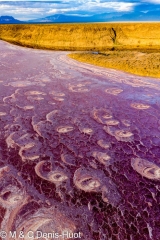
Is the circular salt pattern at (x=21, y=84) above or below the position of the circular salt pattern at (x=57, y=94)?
above

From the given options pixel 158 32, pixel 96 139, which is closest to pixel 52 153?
pixel 96 139

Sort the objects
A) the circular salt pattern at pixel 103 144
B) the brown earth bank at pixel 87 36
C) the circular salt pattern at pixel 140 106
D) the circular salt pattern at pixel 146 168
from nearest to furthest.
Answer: the circular salt pattern at pixel 146 168, the circular salt pattern at pixel 103 144, the circular salt pattern at pixel 140 106, the brown earth bank at pixel 87 36

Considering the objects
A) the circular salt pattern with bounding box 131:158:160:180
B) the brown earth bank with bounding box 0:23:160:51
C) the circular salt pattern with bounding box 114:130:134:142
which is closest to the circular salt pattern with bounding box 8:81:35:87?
the circular salt pattern with bounding box 114:130:134:142

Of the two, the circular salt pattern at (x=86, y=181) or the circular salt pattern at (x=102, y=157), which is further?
the circular salt pattern at (x=102, y=157)

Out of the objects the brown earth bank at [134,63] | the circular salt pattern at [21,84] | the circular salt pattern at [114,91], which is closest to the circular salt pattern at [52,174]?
the circular salt pattern at [114,91]

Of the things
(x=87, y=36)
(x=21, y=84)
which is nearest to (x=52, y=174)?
(x=21, y=84)

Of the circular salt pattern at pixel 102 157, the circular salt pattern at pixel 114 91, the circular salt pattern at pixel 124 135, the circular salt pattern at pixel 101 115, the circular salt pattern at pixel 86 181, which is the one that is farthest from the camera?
the circular salt pattern at pixel 114 91

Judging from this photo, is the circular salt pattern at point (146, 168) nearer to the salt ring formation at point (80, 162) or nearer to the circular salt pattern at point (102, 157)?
the salt ring formation at point (80, 162)
